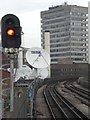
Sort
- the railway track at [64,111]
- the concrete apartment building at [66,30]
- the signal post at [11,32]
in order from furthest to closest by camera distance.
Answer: the concrete apartment building at [66,30] < the railway track at [64,111] < the signal post at [11,32]

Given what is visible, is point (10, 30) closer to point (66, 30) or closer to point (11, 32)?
point (11, 32)

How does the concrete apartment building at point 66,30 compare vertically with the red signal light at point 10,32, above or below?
above

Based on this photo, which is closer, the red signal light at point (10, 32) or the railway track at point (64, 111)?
the red signal light at point (10, 32)

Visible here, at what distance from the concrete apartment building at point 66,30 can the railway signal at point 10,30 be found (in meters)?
141

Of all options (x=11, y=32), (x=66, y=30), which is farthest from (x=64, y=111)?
(x=66, y=30)

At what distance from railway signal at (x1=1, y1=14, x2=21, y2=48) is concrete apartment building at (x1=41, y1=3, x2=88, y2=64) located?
464ft

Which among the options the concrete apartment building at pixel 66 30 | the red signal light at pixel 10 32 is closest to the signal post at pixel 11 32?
the red signal light at pixel 10 32

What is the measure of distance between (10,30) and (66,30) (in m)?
161

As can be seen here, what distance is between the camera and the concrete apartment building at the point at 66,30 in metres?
152

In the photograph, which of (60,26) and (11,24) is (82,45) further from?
(11,24)

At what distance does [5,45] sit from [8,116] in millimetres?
1534

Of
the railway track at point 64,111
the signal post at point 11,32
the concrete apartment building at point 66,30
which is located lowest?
the railway track at point 64,111

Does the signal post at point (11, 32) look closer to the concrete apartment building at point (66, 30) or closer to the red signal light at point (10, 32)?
the red signal light at point (10, 32)

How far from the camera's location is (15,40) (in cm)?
619
